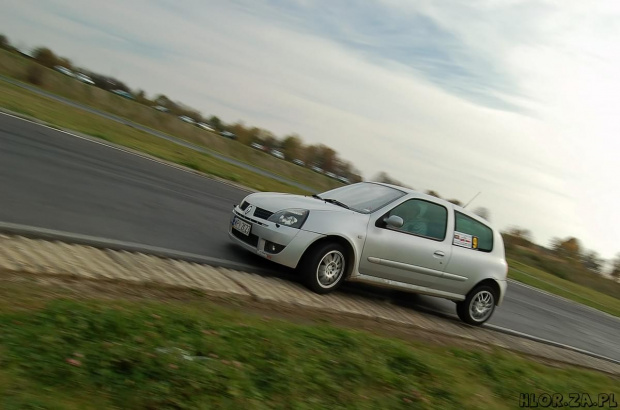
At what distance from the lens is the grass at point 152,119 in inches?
2223

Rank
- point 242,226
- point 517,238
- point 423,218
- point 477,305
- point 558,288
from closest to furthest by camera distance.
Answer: point 242,226, point 423,218, point 477,305, point 558,288, point 517,238

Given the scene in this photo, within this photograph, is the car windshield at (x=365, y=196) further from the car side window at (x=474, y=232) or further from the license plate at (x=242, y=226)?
the license plate at (x=242, y=226)

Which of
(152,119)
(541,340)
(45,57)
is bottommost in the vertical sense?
(541,340)

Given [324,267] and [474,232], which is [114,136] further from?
[324,267]

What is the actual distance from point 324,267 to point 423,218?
1894 mm

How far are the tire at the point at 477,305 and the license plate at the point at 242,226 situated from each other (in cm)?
388

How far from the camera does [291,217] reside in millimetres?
8227

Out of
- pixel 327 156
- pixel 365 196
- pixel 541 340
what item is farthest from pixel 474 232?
pixel 327 156

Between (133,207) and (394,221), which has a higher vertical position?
(394,221)

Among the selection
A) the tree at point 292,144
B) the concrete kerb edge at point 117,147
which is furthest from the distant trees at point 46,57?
the concrete kerb edge at point 117,147

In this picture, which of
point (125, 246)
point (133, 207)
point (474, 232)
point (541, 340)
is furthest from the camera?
point (541, 340)

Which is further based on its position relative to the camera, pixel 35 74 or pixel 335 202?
pixel 35 74

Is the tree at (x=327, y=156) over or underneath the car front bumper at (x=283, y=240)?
over

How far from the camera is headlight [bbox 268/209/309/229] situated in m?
8.16
